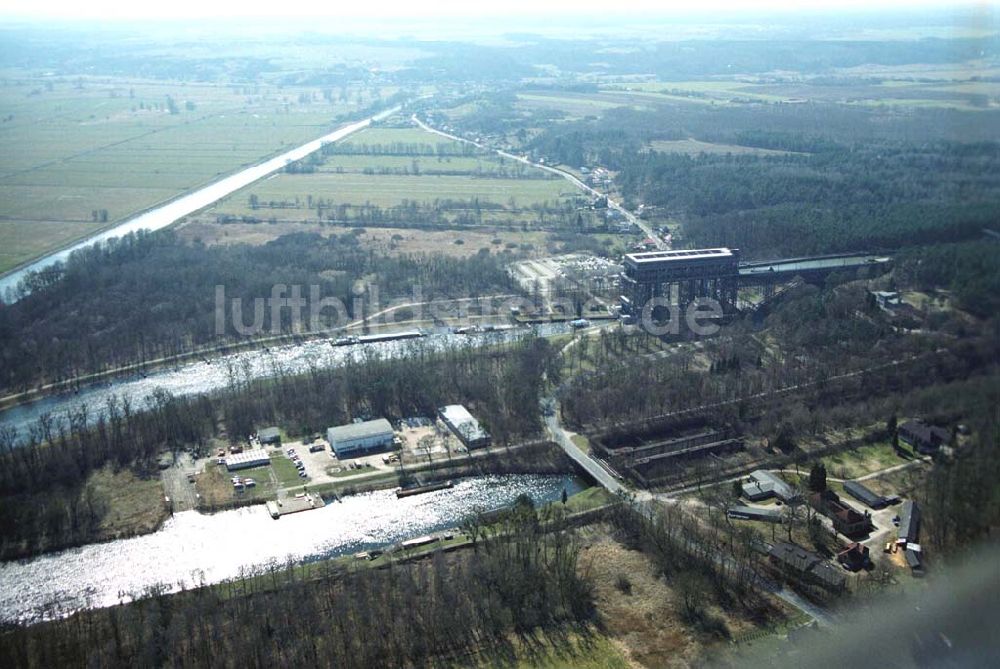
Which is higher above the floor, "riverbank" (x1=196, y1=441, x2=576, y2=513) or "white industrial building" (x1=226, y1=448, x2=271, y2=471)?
"white industrial building" (x1=226, y1=448, x2=271, y2=471)

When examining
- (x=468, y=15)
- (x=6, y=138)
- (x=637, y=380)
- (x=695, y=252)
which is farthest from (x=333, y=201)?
(x=468, y=15)

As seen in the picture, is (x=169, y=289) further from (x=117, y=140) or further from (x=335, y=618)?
(x=117, y=140)

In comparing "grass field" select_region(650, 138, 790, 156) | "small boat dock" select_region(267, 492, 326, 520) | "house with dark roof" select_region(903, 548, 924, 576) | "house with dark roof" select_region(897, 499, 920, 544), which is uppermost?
"grass field" select_region(650, 138, 790, 156)

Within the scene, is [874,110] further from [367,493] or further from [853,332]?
[367,493]

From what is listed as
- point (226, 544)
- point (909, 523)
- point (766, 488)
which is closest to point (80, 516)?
point (226, 544)

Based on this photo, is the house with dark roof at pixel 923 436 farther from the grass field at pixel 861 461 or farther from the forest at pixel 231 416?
the forest at pixel 231 416

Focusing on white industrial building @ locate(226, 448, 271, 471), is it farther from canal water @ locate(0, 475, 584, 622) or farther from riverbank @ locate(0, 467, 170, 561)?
canal water @ locate(0, 475, 584, 622)

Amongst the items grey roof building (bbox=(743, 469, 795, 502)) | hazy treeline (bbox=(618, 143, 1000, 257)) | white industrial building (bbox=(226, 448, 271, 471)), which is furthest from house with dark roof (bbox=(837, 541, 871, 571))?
white industrial building (bbox=(226, 448, 271, 471))
